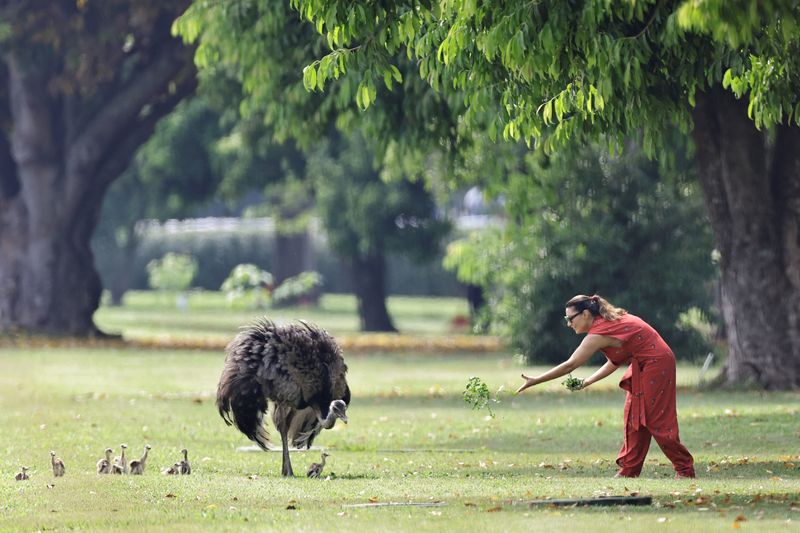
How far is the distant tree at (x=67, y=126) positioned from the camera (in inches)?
1331

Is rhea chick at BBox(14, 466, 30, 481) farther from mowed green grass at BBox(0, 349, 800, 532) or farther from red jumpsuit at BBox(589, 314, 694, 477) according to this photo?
red jumpsuit at BBox(589, 314, 694, 477)

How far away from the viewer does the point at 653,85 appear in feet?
46.3

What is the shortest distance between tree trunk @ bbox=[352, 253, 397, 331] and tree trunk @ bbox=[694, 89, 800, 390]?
22.3m

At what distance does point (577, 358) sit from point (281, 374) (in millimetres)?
2525

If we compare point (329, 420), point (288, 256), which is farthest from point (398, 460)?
point (288, 256)

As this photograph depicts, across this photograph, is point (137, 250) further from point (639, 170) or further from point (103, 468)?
point (103, 468)

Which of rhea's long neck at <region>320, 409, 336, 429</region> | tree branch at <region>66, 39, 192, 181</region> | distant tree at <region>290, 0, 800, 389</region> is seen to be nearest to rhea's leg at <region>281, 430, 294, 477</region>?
rhea's long neck at <region>320, 409, 336, 429</region>

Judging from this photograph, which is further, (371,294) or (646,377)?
(371,294)

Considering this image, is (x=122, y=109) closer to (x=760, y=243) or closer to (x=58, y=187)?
(x=58, y=187)

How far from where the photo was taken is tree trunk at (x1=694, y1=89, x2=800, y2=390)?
70.9ft

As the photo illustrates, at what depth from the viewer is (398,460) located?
15602 millimetres

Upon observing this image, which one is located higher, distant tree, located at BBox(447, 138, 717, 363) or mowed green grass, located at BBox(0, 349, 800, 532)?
distant tree, located at BBox(447, 138, 717, 363)

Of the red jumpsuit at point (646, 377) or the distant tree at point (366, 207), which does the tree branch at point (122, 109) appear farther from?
the red jumpsuit at point (646, 377)

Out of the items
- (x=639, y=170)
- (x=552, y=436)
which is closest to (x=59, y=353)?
(x=639, y=170)
